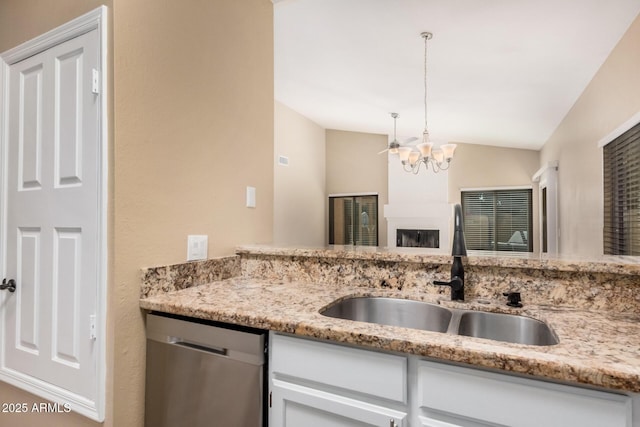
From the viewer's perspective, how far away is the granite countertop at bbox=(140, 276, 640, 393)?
28.3 inches

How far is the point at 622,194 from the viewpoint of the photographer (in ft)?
8.50

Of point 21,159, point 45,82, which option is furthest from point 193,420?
point 45,82

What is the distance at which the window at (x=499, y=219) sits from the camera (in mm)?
5799

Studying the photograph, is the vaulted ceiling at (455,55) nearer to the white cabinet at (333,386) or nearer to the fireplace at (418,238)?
the fireplace at (418,238)

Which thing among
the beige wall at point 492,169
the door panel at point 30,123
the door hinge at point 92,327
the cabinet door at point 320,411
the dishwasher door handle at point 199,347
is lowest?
the cabinet door at point 320,411

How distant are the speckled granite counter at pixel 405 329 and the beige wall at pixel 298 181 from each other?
3294mm

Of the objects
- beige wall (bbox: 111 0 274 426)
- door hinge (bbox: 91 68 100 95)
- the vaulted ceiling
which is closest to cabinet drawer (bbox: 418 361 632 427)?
beige wall (bbox: 111 0 274 426)

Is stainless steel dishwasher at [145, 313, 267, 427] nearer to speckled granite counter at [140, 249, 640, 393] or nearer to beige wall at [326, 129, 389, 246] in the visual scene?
speckled granite counter at [140, 249, 640, 393]

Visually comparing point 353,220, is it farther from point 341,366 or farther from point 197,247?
point 341,366

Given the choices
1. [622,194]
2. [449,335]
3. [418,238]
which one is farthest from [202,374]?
[418,238]

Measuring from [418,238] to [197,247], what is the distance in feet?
16.2

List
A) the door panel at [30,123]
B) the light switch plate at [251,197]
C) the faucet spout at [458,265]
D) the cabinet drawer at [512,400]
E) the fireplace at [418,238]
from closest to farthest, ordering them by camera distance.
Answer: the cabinet drawer at [512,400] → the faucet spout at [458,265] → the door panel at [30,123] → the light switch plate at [251,197] → the fireplace at [418,238]

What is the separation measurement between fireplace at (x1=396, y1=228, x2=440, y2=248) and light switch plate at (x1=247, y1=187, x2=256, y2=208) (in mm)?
4511

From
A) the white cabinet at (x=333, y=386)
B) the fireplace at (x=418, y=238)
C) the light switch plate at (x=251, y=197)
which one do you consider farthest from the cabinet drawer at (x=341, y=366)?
the fireplace at (x=418, y=238)
